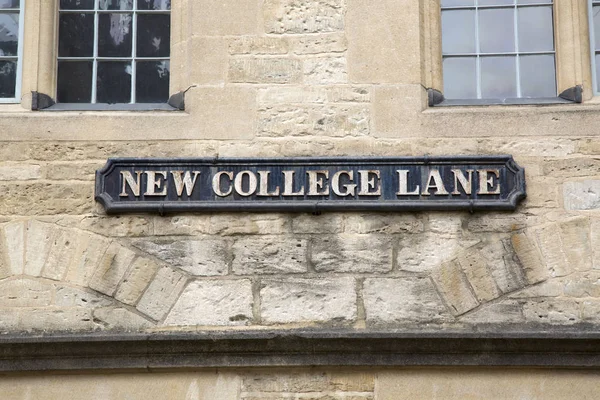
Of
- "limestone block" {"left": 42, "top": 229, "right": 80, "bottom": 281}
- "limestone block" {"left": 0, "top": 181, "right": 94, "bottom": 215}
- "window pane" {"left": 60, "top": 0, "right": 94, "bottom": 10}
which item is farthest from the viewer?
"window pane" {"left": 60, "top": 0, "right": 94, "bottom": 10}

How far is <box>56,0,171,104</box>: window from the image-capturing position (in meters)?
8.18

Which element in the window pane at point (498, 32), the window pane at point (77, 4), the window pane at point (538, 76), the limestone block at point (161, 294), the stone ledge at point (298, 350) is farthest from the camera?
the window pane at point (77, 4)

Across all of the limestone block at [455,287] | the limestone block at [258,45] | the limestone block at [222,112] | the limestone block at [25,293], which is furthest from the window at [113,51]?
the limestone block at [455,287]

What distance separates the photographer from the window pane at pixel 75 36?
27.1ft

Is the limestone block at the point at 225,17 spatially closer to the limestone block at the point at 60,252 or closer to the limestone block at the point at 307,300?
the limestone block at the point at 60,252

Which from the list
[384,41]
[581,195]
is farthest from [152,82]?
[581,195]

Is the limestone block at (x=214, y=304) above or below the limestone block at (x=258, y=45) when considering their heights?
below

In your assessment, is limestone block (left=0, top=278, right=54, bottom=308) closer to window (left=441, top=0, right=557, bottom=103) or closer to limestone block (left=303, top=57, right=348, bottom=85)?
limestone block (left=303, top=57, right=348, bottom=85)

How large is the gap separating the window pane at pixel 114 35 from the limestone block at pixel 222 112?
2.15ft

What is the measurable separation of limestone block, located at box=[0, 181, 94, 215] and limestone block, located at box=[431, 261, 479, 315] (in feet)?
6.96

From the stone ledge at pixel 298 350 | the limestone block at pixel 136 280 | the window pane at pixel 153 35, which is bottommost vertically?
the stone ledge at pixel 298 350

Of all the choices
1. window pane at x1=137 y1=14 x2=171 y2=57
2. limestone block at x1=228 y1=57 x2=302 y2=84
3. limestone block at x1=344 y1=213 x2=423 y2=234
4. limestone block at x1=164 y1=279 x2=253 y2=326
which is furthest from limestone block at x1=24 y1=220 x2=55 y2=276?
limestone block at x1=344 y1=213 x2=423 y2=234

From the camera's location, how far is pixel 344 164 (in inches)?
303

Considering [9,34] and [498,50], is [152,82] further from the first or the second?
[498,50]
